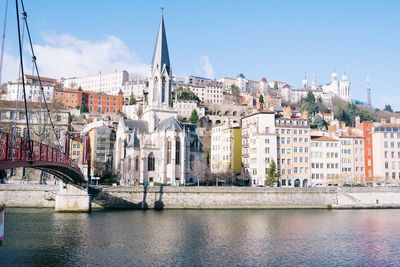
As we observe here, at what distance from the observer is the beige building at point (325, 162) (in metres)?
80.4

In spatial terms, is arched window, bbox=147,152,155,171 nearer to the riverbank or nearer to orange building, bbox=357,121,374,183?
the riverbank

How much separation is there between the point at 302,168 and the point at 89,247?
174 feet

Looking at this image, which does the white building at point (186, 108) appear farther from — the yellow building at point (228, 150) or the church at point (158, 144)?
the church at point (158, 144)

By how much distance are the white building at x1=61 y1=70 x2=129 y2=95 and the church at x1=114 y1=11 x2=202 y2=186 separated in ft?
309

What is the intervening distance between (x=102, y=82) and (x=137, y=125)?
10997 cm

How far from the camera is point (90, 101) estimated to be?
142 meters

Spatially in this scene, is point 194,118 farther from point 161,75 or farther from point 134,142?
point 134,142

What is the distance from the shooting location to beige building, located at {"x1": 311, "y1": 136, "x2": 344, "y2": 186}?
80375 mm

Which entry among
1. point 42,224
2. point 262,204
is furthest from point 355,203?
point 42,224

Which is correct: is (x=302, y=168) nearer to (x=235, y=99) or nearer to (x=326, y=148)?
(x=326, y=148)

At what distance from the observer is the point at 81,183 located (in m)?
57.9

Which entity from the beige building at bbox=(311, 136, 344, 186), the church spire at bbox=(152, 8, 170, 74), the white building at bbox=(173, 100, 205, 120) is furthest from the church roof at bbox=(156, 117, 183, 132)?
the white building at bbox=(173, 100, 205, 120)

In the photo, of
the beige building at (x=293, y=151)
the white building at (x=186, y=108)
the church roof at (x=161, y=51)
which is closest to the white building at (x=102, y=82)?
the white building at (x=186, y=108)

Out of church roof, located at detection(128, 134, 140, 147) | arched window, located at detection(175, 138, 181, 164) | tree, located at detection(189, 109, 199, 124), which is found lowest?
arched window, located at detection(175, 138, 181, 164)
